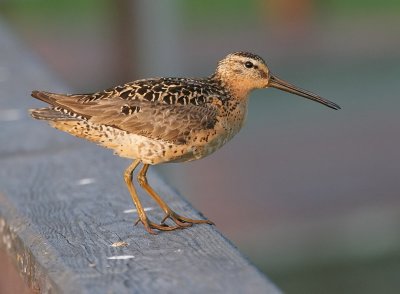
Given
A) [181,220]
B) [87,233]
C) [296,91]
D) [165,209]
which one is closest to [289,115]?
[296,91]

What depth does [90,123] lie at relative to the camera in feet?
17.8

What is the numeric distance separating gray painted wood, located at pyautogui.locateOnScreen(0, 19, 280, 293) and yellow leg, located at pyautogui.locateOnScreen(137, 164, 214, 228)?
0.06 metres

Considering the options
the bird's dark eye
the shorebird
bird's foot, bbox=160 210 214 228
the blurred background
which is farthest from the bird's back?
the blurred background

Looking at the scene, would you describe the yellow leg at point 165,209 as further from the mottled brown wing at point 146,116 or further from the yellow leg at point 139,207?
the mottled brown wing at point 146,116

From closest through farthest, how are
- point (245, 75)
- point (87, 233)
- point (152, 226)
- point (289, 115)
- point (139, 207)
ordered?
point (87, 233) → point (152, 226) → point (139, 207) → point (245, 75) → point (289, 115)

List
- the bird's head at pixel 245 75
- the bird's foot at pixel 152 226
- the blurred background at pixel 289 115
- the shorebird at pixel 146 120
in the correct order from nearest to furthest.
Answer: the bird's foot at pixel 152 226 → the shorebird at pixel 146 120 → the bird's head at pixel 245 75 → the blurred background at pixel 289 115

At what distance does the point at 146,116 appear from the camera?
545cm

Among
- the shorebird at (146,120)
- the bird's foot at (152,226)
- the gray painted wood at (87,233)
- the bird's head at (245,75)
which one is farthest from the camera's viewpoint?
the bird's head at (245,75)

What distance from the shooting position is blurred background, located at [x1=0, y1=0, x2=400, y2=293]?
546 inches

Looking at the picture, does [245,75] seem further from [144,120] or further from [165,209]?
[165,209]

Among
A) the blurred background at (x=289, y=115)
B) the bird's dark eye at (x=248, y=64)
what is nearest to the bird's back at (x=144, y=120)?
the bird's dark eye at (x=248, y=64)

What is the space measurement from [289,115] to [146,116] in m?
16.3

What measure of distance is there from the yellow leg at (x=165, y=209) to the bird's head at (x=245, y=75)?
0.79 metres

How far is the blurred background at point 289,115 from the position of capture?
1386cm
